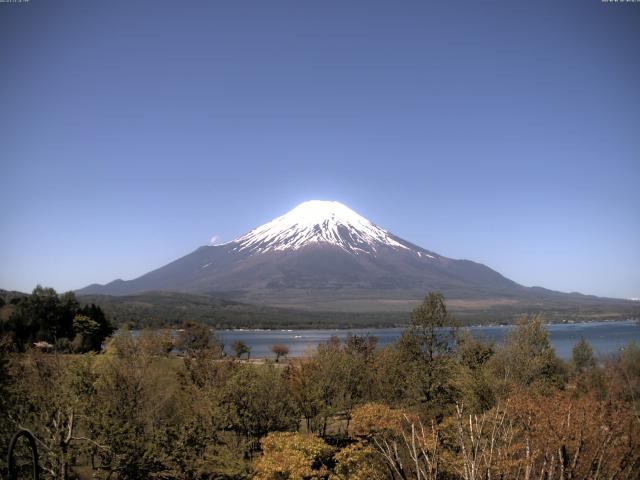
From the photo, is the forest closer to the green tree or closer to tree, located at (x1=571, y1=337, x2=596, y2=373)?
the green tree

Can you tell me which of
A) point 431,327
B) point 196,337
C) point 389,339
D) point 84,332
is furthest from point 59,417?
point 389,339

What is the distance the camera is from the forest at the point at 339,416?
1497 cm

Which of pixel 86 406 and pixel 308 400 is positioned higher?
pixel 86 406

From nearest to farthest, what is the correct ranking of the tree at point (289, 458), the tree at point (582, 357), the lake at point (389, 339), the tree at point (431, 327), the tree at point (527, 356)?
the tree at point (289, 458) → the tree at point (431, 327) → the tree at point (527, 356) → the tree at point (582, 357) → the lake at point (389, 339)

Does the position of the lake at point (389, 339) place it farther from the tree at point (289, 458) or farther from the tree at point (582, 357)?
the tree at point (289, 458)

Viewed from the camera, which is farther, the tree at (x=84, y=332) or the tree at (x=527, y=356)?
the tree at (x=84, y=332)

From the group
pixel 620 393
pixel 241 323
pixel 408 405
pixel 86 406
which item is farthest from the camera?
pixel 241 323

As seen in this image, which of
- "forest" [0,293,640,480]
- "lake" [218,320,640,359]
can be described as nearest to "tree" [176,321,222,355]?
"lake" [218,320,640,359]

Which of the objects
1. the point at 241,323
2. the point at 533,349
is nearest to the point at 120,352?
the point at 533,349

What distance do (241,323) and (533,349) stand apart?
163 meters

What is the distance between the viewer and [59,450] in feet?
59.4

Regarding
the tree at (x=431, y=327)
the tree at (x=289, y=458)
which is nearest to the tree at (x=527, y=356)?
the tree at (x=431, y=327)

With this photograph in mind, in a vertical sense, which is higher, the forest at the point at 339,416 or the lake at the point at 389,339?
the forest at the point at 339,416

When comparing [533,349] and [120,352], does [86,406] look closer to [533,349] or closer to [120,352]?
[120,352]
